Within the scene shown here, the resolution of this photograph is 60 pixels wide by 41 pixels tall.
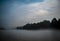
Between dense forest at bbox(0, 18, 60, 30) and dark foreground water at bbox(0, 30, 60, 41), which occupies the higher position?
dense forest at bbox(0, 18, 60, 30)

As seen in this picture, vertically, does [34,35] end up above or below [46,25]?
below

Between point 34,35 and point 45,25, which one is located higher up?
point 45,25

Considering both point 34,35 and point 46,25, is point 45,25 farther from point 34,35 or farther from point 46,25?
point 34,35

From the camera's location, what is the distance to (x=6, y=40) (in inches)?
82.5

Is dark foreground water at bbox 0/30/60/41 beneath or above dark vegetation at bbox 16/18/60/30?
beneath

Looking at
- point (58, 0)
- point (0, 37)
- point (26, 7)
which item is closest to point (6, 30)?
point (0, 37)

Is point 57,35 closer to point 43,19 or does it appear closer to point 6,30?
point 43,19

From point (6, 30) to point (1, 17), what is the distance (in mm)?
295

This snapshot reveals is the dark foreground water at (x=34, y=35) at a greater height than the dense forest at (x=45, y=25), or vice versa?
the dense forest at (x=45, y=25)

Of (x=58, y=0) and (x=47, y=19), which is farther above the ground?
(x=58, y=0)

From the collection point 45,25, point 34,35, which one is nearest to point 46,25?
point 45,25

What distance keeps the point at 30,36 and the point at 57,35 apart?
55 cm

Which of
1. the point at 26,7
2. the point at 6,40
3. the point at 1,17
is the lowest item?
the point at 6,40

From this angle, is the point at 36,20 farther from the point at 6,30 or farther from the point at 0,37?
the point at 0,37
